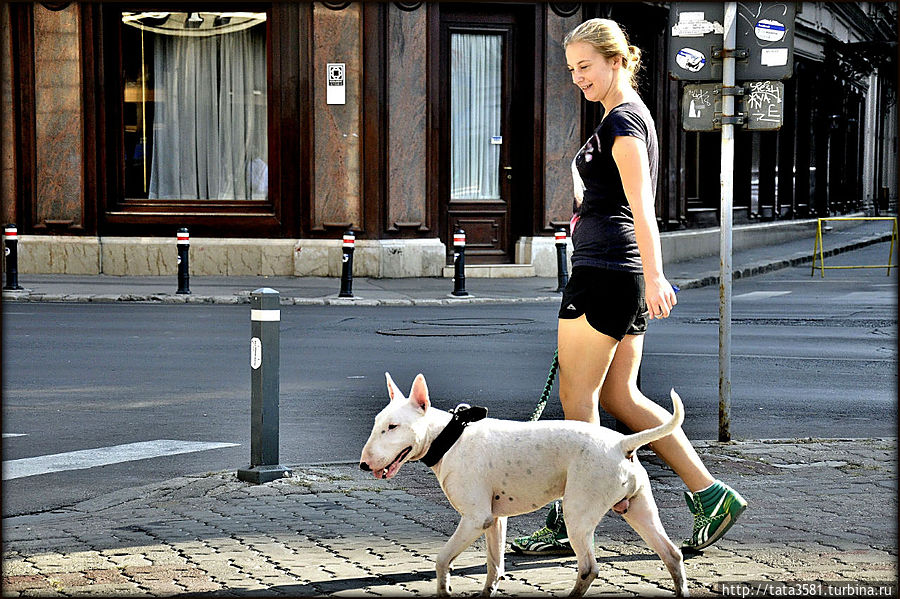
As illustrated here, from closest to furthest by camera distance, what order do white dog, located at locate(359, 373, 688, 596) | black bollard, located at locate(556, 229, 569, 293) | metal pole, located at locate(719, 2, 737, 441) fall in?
white dog, located at locate(359, 373, 688, 596)
metal pole, located at locate(719, 2, 737, 441)
black bollard, located at locate(556, 229, 569, 293)

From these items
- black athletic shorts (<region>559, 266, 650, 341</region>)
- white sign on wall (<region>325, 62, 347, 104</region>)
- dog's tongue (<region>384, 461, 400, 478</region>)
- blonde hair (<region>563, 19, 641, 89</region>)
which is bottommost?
dog's tongue (<region>384, 461, 400, 478</region>)

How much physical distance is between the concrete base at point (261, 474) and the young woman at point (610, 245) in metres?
2.27

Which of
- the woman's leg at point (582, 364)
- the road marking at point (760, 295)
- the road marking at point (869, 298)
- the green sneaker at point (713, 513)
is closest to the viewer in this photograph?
the woman's leg at point (582, 364)

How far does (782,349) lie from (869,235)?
25.1 meters

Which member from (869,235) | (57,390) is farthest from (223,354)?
(869,235)

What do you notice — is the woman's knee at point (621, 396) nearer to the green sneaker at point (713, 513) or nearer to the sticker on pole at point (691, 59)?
the green sneaker at point (713, 513)

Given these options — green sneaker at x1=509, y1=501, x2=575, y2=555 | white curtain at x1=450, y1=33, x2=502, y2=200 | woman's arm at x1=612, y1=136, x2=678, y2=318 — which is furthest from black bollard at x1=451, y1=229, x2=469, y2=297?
woman's arm at x1=612, y1=136, x2=678, y2=318

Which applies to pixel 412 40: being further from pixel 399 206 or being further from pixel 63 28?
pixel 63 28

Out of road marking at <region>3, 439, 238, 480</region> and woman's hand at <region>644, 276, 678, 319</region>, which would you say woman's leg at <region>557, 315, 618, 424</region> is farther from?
road marking at <region>3, 439, 238, 480</region>

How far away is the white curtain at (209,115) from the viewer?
23.4 meters

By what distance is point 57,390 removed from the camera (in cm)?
1043

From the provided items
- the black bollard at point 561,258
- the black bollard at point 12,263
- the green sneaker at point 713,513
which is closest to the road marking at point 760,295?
the black bollard at point 561,258

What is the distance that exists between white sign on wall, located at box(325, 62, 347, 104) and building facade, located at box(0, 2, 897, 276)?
4cm

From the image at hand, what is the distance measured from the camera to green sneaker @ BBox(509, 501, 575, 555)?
5.23 m
